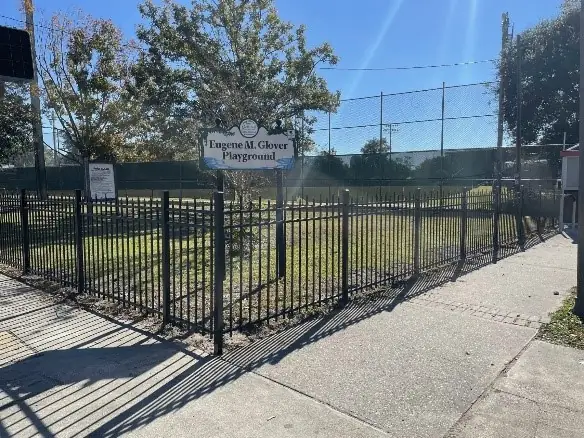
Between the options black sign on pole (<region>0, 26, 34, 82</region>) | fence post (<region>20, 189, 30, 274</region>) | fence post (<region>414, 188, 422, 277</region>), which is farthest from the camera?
fence post (<region>20, 189, 30, 274</region>)

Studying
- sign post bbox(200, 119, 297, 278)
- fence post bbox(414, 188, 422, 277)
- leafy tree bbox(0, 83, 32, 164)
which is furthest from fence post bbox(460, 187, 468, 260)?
leafy tree bbox(0, 83, 32, 164)

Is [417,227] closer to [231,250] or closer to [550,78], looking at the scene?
[231,250]

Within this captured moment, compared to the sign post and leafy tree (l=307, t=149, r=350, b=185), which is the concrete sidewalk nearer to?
the sign post

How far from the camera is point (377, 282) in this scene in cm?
671

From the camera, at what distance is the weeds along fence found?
5129 mm

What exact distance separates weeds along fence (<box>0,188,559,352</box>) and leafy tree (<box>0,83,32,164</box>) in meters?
9.39

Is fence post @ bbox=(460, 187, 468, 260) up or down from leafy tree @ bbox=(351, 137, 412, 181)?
down

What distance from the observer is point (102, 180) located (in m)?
13.8

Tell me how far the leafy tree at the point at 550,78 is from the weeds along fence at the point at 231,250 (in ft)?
39.4

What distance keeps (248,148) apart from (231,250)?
1693 mm

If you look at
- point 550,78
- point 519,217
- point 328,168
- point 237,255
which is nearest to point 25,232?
point 237,255

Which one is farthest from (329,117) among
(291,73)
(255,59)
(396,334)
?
(396,334)

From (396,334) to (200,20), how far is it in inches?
486

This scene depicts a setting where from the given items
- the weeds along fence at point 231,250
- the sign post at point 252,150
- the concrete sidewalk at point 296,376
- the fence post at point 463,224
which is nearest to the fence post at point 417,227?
the weeds along fence at point 231,250
